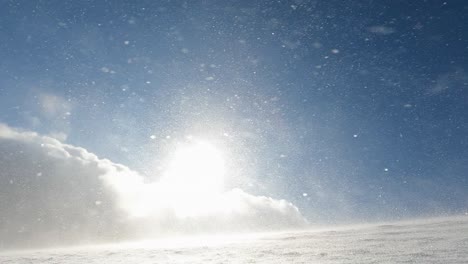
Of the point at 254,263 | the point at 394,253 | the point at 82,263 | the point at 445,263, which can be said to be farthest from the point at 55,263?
the point at 445,263

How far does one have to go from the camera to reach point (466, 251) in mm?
8992

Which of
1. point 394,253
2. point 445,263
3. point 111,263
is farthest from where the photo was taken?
point 111,263

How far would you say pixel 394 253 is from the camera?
10414 mm

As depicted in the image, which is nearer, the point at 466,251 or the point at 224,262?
the point at 466,251

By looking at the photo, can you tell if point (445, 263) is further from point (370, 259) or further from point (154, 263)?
point (154, 263)

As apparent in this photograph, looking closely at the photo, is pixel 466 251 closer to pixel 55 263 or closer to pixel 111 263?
pixel 111 263

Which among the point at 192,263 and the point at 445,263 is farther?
the point at 192,263

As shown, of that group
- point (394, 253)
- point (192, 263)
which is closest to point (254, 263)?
point (192, 263)

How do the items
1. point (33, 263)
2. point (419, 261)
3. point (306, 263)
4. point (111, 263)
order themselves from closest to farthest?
1. point (419, 261)
2. point (306, 263)
3. point (111, 263)
4. point (33, 263)

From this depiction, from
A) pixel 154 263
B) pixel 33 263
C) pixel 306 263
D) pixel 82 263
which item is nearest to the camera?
pixel 306 263

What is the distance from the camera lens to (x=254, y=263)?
1053 cm

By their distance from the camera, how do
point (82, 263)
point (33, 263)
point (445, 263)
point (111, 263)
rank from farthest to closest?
point (33, 263) → point (82, 263) → point (111, 263) → point (445, 263)

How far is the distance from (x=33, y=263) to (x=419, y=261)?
55.8 ft

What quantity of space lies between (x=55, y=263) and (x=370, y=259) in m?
13.4
